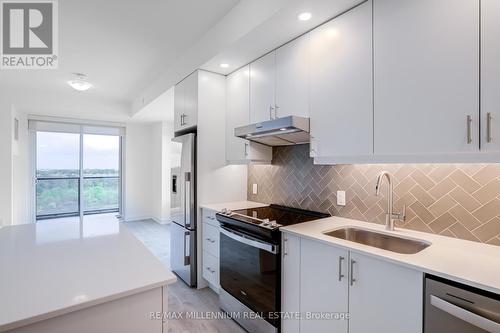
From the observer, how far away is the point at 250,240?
204 cm

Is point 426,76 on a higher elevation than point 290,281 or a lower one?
higher

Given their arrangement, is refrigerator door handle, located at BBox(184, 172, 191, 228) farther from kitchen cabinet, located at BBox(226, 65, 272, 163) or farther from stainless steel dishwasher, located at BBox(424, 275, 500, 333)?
stainless steel dishwasher, located at BBox(424, 275, 500, 333)

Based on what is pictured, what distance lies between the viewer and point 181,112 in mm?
3238

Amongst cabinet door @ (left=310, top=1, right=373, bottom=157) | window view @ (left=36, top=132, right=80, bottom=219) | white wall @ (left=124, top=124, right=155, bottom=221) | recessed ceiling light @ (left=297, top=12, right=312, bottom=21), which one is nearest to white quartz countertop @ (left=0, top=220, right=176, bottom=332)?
cabinet door @ (left=310, top=1, right=373, bottom=157)

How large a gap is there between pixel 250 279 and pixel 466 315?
4.61 feet

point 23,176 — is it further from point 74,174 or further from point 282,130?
point 282,130

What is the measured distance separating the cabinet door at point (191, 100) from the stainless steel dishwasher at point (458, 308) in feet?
8.27

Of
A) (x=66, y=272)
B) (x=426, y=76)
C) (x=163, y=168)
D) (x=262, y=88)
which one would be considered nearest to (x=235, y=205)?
(x=262, y=88)

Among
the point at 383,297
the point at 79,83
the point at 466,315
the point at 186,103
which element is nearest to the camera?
the point at 466,315

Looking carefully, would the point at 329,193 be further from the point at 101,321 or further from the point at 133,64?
the point at 133,64

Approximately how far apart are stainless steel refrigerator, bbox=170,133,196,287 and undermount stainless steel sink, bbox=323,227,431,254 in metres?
1.67

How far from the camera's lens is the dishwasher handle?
0.96 meters

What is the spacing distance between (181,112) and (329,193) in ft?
6.96

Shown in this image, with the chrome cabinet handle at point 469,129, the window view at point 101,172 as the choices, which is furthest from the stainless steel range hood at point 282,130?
the window view at point 101,172
